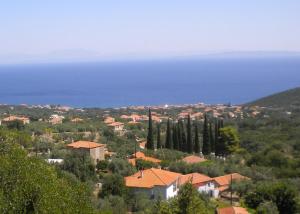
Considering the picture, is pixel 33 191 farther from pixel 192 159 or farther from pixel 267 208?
pixel 192 159

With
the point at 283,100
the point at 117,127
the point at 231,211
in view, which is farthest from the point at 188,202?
the point at 283,100

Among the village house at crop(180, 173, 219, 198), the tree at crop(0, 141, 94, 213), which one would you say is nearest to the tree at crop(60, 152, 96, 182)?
the village house at crop(180, 173, 219, 198)

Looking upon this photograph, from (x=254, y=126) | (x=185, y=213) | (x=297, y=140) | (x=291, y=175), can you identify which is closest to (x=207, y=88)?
(x=254, y=126)

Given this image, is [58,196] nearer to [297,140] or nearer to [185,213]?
[185,213]

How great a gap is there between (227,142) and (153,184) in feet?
66.9

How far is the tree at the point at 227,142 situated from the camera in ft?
152

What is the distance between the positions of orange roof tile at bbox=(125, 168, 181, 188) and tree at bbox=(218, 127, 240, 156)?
17705 mm

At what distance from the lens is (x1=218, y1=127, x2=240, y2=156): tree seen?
4641 cm

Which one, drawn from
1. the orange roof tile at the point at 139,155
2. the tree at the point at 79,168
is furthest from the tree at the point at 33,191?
the orange roof tile at the point at 139,155

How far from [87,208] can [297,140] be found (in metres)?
36.7

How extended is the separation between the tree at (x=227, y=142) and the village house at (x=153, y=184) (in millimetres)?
18221

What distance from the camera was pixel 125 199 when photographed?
80.0ft

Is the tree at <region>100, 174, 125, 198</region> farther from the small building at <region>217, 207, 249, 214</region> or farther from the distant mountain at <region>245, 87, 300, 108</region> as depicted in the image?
the distant mountain at <region>245, 87, 300, 108</region>

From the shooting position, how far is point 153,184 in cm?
2731
